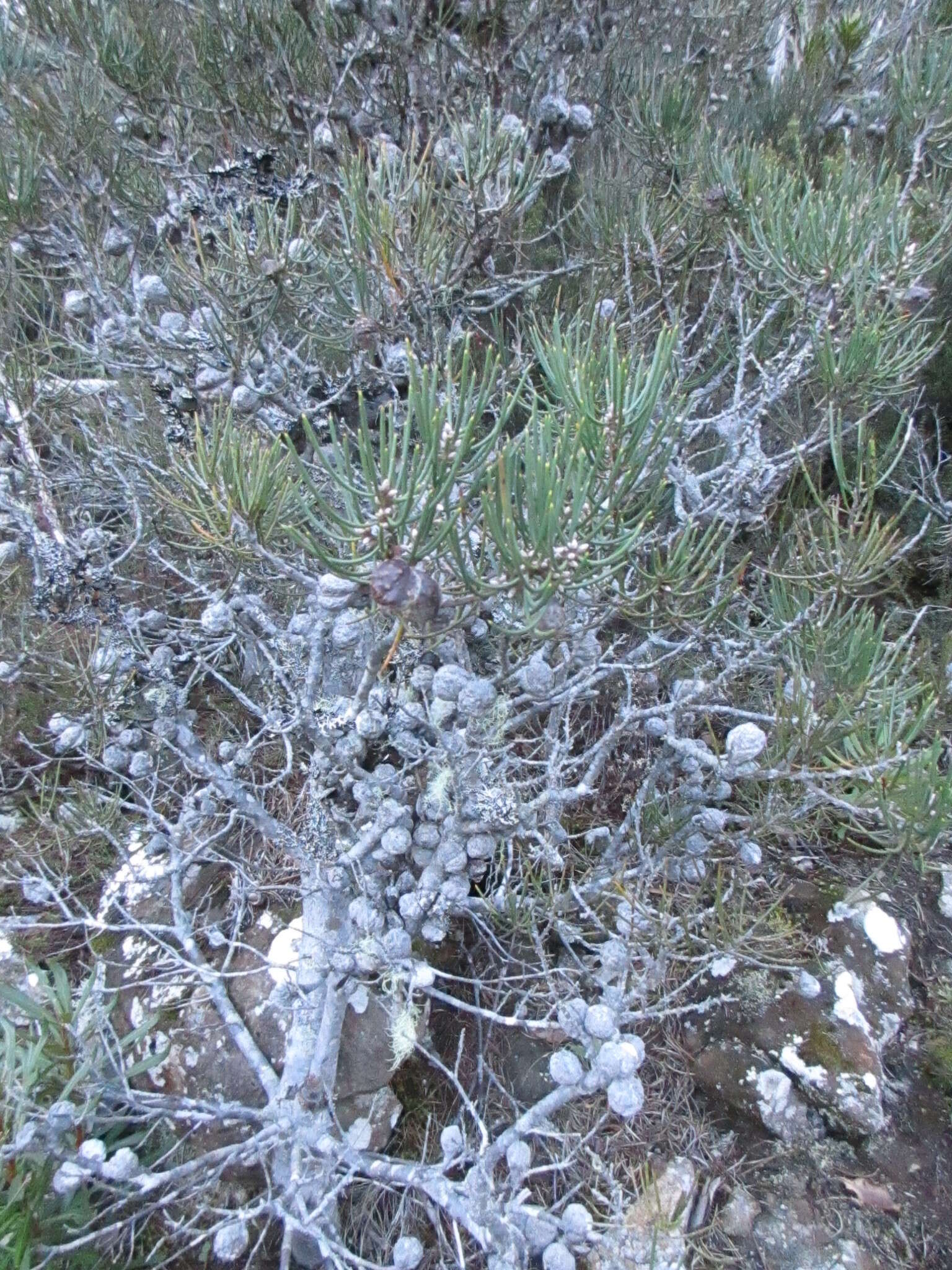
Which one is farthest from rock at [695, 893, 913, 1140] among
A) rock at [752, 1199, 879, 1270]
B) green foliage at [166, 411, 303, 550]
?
green foliage at [166, 411, 303, 550]

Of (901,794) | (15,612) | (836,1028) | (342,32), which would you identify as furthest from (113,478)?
(836,1028)

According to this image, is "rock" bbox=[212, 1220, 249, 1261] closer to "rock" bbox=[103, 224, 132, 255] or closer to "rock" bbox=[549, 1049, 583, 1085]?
"rock" bbox=[549, 1049, 583, 1085]

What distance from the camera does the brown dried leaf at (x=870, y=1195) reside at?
131 centimetres

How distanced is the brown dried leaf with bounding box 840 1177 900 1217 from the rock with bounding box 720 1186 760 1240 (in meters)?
0.17

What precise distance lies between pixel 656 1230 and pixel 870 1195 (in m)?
0.53

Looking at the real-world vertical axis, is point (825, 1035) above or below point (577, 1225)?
below

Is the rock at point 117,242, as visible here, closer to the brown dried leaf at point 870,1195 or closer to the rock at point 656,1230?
the rock at point 656,1230

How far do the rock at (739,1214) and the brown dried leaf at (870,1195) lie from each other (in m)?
0.17

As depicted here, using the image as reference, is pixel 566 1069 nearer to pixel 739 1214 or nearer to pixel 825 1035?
pixel 739 1214

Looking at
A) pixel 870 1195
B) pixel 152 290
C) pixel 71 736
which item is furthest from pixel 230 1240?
pixel 152 290

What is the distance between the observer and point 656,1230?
1072mm

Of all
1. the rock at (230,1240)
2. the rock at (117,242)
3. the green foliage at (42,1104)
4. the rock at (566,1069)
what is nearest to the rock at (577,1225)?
the rock at (566,1069)

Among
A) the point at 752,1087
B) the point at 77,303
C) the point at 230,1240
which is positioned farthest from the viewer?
the point at 77,303

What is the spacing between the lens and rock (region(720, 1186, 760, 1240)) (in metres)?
1.31
